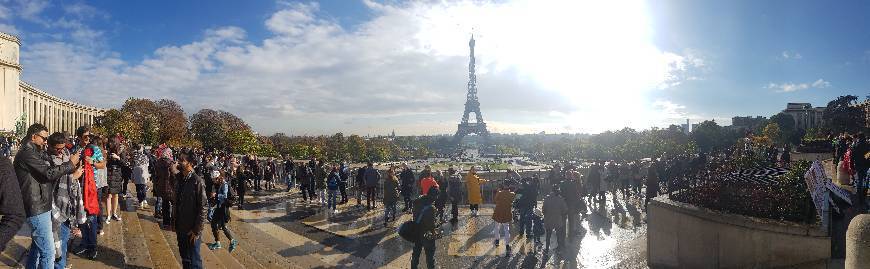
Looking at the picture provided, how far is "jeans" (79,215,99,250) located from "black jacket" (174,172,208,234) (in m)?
1.31

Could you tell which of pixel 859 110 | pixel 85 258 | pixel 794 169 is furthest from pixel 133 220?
pixel 859 110

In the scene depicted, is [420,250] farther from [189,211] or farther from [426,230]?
[189,211]

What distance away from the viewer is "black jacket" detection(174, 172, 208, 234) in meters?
6.41

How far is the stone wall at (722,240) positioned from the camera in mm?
6863

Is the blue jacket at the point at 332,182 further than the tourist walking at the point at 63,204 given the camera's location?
Yes

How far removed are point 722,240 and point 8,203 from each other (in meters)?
8.96

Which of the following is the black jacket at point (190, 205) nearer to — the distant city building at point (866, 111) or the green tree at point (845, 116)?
the green tree at point (845, 116)

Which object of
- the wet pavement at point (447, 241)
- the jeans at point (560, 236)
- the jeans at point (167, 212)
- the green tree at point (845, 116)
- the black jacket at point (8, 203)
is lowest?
the wet pavement at point (447, 241)

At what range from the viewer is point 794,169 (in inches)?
345

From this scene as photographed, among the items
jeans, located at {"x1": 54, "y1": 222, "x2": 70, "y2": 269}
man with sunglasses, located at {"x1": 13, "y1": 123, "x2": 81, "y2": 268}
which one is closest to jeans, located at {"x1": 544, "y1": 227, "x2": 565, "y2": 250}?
jeans, located at {"x1": 54, "y1": 222, "x2": 70, "y2": 269}

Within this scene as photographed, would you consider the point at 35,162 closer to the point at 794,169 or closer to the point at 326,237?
the point at 326,237

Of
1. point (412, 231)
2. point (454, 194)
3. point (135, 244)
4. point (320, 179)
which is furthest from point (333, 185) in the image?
point (412, 231)

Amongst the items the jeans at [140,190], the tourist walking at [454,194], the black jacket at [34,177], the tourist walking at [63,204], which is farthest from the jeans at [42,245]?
the tourist walking at [454,194]

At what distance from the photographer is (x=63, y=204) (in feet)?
18.4
